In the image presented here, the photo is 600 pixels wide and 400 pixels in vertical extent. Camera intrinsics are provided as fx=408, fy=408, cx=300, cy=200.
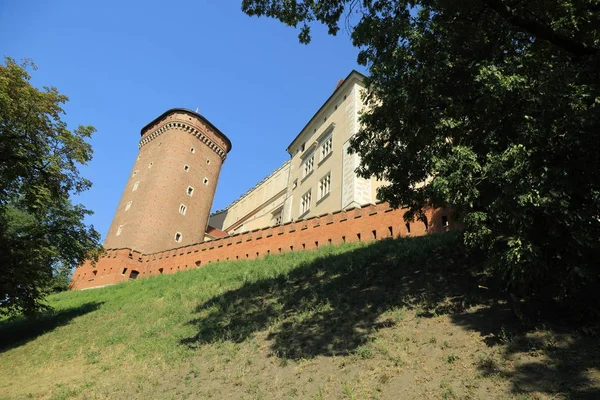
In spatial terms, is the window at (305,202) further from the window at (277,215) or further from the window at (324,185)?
the window at (277,215)

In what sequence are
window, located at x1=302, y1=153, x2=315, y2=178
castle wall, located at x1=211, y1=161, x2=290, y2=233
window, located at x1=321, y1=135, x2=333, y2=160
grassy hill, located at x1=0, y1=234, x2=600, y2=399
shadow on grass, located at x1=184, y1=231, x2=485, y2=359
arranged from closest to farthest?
grassy hill, located at x1=0, y1=234, x2=600, y2=399
shadow on grass, located at x1=184, y1=231, x2=485, y2=359
window, located at x1=321, y1=135, x2=333, y2=160
window, located at x1=302, y1=153, x2=315, y2=178
castle wall, located at x1=211, y1=161, x2=290, y2=233

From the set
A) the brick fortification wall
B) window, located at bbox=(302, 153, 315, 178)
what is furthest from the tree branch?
window, located at bbox=(302, 153, 315, 178)

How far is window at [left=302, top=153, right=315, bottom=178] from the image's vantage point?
35.1 meters

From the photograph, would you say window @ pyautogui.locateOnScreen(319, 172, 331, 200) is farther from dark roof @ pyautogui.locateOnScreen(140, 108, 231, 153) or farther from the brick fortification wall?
dark roof @ pyautogui.locateOnScreen(140, 108, 231, 153)

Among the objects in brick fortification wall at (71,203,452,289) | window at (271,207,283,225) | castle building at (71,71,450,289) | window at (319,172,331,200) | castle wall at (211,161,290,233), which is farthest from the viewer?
castle wall at (211,161,290,233)

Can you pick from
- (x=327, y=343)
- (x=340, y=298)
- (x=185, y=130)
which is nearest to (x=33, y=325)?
(x=340, y=298)

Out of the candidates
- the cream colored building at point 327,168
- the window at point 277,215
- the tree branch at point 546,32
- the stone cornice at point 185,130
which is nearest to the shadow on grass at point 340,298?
the tree branch at point 546,32

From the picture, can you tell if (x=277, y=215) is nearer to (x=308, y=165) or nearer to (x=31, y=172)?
(x=308, y=165)

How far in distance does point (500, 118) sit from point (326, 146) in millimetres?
25492

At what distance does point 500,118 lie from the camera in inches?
325

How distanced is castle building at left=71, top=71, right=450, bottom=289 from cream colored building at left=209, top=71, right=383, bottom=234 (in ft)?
0.31

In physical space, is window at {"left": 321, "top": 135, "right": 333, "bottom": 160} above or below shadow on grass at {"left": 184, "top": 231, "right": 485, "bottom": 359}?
above

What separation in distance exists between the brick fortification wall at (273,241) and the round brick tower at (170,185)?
371cm

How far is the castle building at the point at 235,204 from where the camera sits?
923 inches
